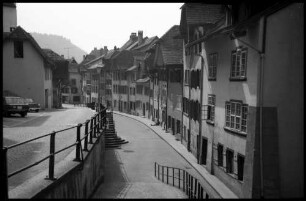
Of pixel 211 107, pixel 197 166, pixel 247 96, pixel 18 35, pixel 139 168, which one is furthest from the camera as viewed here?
pixel 18 35

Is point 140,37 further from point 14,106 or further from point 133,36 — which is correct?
point 14,106

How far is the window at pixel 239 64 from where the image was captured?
57.1 ft

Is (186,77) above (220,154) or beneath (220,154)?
above

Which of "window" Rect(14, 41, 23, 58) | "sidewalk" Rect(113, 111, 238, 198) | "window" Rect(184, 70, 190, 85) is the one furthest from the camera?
"window" Rect(14, 41, 23, 58)

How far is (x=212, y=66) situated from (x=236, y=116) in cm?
548

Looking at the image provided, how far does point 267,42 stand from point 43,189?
38.7 feet

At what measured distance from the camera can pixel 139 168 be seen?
78.3 feet

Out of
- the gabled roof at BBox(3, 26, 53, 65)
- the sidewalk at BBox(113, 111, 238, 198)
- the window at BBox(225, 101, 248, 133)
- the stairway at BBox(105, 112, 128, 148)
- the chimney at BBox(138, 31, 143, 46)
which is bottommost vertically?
the sidewalk at BBox(113, 111, 238, 198)

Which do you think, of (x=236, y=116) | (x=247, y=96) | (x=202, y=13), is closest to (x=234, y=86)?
(x=236, y=116)

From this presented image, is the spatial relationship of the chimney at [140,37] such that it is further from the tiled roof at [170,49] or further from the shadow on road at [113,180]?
the shadow on road at [113,180]

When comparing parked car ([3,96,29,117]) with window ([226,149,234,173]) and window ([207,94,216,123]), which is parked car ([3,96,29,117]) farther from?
window ([226,149,234,173])

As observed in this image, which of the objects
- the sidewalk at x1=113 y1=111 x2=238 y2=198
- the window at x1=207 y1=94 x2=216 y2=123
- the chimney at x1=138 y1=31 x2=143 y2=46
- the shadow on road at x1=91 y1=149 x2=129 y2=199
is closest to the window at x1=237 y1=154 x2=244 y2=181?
the sidewalk at x1=113 y1=111 x2=238 y2=198

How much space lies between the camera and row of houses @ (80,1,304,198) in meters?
13.8

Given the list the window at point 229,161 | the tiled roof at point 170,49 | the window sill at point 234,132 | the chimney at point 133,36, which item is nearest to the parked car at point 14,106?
the window sill at point 234,132
